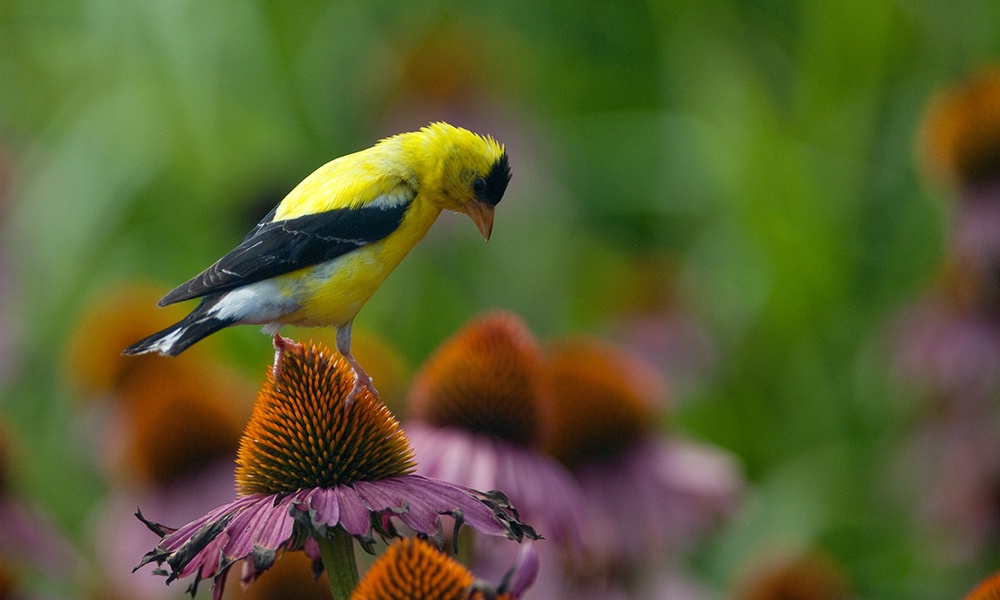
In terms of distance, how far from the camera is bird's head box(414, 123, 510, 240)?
1696mm

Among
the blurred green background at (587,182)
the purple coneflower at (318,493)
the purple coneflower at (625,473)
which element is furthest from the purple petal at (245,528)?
the blurred green background at (587,182)

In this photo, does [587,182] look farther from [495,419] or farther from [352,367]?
[352,367]

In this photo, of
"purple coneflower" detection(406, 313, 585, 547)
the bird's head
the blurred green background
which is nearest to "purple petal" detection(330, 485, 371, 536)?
the bird's head

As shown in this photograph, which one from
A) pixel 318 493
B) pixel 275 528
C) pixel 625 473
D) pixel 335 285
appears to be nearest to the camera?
pixel 275 528

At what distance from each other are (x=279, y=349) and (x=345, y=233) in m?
0.18

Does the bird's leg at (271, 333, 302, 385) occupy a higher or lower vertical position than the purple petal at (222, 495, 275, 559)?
higher

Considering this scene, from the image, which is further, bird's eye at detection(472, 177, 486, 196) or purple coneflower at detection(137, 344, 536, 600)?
bird's eye at detection(472, 177, 486, 196)

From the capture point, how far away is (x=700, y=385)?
5.34 m

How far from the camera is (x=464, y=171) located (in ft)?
5.66

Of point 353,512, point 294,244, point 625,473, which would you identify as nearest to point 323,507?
point 353,512

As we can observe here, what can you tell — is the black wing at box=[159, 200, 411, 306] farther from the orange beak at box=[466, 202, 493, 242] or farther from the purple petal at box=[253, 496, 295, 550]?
the purple petal at box=[253, 496, 295, 550]

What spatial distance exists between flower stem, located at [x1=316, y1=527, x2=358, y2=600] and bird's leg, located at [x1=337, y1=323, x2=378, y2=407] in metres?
0.21

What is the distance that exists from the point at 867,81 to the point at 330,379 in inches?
185

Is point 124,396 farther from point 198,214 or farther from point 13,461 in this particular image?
point 198,214
